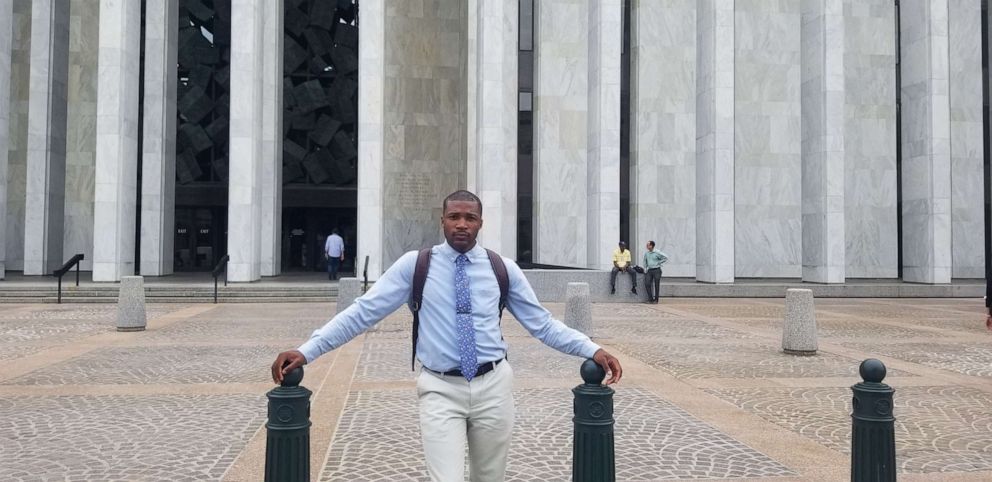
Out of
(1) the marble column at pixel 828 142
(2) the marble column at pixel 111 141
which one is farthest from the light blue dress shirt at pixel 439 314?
(1) the marble column at pixel 828 142

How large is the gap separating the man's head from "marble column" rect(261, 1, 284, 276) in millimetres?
25581

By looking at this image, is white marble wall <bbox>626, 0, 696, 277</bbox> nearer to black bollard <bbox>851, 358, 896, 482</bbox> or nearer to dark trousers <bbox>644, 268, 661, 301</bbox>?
dark trousers <bbox>644, 268, 661, 301</bbox>

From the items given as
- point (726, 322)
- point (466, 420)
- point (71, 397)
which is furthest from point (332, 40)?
point (466, 420)

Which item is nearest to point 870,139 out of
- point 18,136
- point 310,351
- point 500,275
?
point 500,275

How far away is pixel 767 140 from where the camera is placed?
29.0 meters

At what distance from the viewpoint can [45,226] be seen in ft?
87.0

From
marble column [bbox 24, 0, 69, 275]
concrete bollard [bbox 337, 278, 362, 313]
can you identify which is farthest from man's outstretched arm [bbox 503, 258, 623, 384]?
marble column [bbox 24, 0, 69, 275]

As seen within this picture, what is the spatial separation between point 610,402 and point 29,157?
29262 mm

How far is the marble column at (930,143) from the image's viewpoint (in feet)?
81.1

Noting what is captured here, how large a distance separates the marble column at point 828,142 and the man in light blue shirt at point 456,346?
931 inches

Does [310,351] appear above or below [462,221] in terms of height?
below

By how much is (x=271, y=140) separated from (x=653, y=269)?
15.9 metres

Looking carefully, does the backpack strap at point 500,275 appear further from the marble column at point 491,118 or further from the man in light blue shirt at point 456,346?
the marble column at point 491,118

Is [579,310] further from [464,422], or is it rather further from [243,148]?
[243,148]
